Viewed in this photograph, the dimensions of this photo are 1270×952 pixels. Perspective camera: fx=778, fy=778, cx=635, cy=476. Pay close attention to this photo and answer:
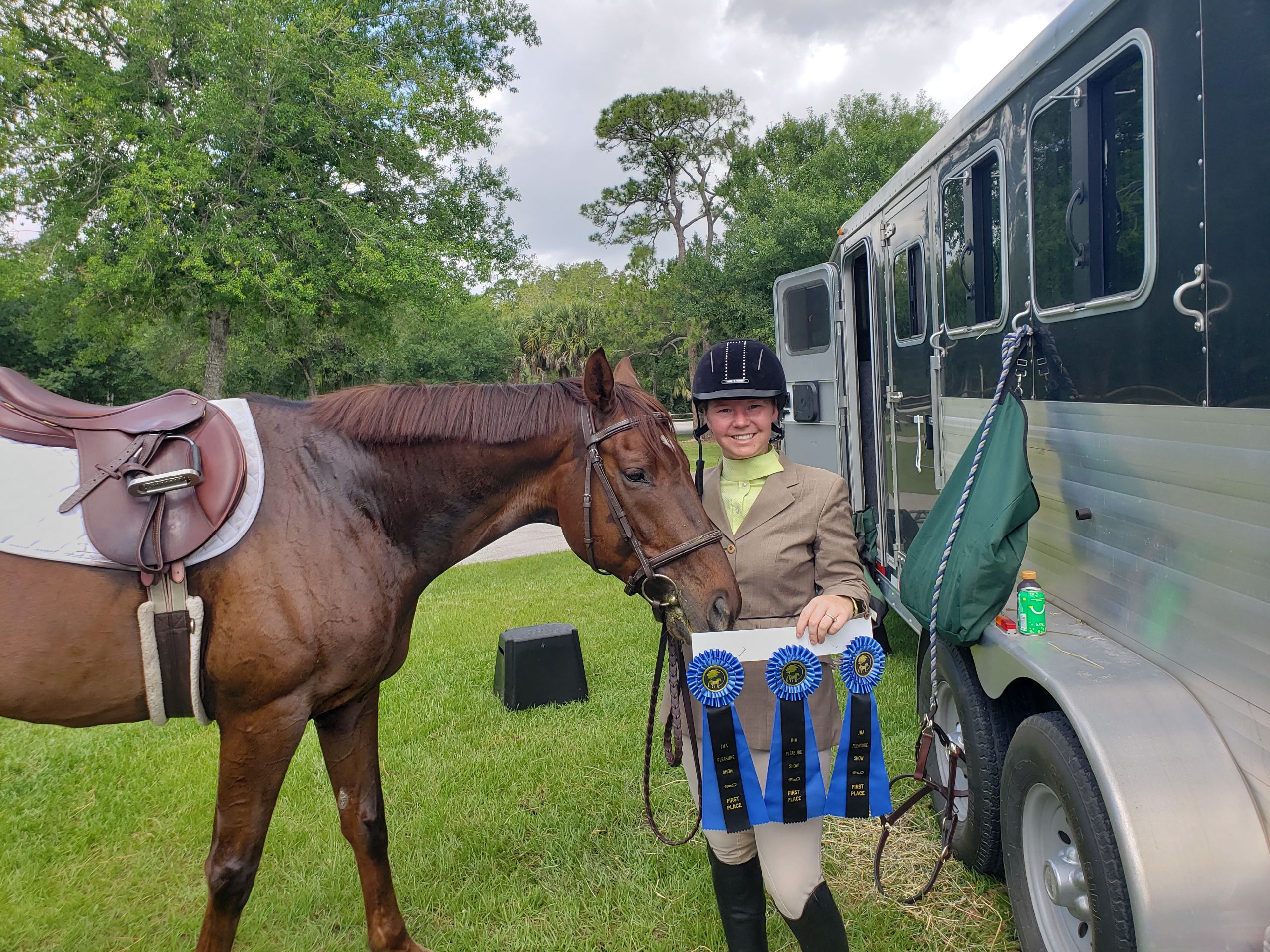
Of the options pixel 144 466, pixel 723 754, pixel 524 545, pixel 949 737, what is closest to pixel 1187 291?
pixel 723 754

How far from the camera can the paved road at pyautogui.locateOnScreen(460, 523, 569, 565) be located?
11.5m

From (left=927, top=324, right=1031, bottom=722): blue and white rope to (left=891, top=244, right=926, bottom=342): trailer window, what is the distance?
4.79 ft

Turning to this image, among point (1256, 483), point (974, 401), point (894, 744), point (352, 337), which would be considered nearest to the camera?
point (1256, 483)

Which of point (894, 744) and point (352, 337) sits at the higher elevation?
point (352, 337)

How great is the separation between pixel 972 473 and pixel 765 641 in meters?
1.10

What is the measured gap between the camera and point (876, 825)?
3387mm

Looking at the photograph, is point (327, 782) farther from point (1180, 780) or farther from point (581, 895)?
point (1180, 780)

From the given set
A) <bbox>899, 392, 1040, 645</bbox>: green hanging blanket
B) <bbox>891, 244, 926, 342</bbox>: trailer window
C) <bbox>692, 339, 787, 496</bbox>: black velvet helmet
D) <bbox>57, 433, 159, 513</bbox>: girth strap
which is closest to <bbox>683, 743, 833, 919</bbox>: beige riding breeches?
<bbox>899, 392, 1040, 645</bbox>: green hanging blanket

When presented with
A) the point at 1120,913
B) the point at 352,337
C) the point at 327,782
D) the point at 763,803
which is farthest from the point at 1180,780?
the point at 352,337

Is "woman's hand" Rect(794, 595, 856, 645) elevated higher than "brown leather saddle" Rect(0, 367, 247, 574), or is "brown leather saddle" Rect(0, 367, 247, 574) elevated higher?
"brown leather saddle" Rect(0, 367, 247, 574)

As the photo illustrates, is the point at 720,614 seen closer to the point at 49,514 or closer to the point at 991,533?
the point at 991,533

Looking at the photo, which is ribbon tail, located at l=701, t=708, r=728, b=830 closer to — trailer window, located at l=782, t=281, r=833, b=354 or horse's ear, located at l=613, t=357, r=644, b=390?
horse's ear, located at l=613, t=357, r=644, b=390

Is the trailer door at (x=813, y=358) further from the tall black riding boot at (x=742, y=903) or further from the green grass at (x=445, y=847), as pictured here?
the tall black riding boot at (x=742, y=903)

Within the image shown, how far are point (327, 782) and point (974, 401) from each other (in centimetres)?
361
